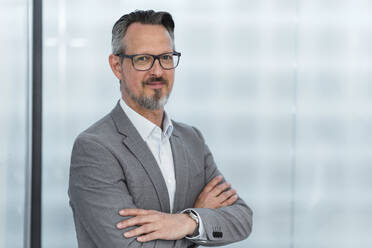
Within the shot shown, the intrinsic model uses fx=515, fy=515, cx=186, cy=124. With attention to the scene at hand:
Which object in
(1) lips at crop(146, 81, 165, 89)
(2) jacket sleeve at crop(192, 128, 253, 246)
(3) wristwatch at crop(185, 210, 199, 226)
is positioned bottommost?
→ (2) jacket sleeve at crop(192, 128, 253, 246)

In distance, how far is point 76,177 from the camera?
1.69 meters

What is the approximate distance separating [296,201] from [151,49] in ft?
4.73

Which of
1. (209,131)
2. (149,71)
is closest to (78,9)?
(209,131)

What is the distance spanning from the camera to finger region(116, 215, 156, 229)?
5.30ft

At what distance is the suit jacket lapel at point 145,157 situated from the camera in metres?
1.74

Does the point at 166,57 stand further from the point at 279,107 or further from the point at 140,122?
the point at 279,107

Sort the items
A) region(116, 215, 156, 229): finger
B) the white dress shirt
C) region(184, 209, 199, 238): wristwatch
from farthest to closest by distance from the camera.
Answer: the white dress shirt
region(184, 209, 199, 238): wristwatch
region(116, 215, 156, 229): finger

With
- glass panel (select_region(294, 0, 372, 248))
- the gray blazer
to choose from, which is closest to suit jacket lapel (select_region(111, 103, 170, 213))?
the gray blazer

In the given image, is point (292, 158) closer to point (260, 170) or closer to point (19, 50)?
point (260, 170)

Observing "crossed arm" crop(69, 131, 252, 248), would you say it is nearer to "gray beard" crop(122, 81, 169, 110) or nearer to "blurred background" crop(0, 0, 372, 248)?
"gray beard" crop(122, 81, 169, 110)

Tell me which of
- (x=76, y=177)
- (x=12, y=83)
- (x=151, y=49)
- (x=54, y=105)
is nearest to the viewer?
(x=76, y=177)

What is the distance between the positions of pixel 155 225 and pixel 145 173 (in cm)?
18

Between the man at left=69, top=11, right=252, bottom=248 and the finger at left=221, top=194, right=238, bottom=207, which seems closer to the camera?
the man at left=69, top=11, right=252, bottom=248

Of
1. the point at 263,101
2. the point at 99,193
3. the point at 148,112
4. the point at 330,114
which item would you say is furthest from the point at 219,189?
the point at 330,114
